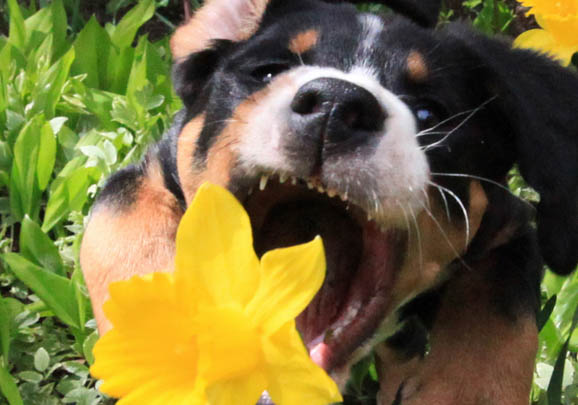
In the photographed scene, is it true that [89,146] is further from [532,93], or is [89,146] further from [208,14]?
[532,93]

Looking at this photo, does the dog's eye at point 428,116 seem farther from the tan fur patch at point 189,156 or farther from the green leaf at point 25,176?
the green leaf at point 25,176

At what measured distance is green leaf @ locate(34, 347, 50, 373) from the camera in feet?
6.51

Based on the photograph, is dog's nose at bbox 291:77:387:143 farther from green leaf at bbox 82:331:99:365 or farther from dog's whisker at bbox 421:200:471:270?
green leaf at bbox 82:331:99:365

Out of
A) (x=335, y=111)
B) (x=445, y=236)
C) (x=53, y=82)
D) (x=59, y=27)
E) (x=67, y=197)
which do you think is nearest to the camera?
(x=335, y=111)

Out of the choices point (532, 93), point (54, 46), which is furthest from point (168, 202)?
point (54, 46)

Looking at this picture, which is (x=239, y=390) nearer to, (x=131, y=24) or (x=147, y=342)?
(x=147, y=342)

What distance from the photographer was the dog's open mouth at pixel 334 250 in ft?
5.14

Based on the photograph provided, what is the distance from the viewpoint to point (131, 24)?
337cm

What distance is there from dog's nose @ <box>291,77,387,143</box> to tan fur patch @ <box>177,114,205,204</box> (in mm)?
432

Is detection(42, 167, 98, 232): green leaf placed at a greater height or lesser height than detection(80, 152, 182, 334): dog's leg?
lesser

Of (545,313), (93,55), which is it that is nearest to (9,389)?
(545,313)

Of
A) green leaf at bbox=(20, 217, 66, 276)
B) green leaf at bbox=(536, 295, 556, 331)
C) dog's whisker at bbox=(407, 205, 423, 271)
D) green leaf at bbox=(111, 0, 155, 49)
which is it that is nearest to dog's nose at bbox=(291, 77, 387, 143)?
dog's whisker at bbox=(407, 205, 423, 271)

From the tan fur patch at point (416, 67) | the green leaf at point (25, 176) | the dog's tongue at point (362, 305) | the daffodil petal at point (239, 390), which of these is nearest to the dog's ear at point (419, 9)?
the tan fur patch at point (416, 67)

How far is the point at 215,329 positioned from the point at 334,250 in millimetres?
861
